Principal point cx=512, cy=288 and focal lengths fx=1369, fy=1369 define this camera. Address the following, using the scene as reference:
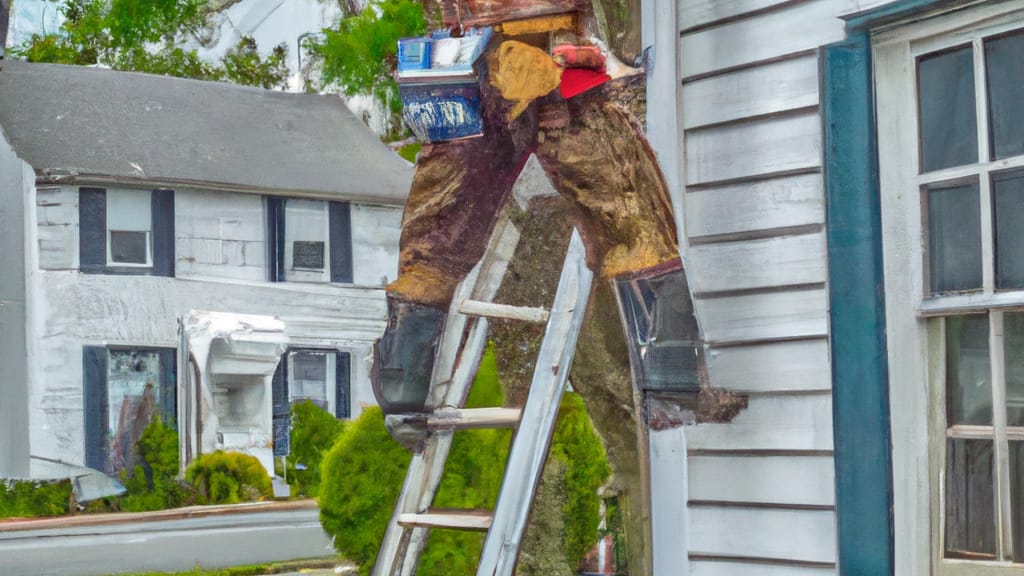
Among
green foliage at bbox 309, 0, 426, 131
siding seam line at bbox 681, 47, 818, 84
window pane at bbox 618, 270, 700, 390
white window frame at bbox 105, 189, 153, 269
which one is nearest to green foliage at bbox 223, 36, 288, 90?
green foliage at bbox 309, 0, 426, 131

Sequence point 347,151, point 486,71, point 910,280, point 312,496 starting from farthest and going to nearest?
point 347,151 → point 312,496 → point 486,71 → point 910,280

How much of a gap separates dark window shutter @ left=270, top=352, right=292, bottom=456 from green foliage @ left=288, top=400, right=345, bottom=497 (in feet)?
0.20

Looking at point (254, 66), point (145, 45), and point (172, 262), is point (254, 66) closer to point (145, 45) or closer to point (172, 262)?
point (145, 45)

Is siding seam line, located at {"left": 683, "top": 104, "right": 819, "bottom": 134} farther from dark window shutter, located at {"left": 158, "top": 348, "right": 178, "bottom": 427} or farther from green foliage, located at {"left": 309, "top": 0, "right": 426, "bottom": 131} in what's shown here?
green foliage, located at {"left": 309, "top": 0, "right": 426, "bottom": 131}

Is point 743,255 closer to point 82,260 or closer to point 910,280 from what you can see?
point 910,280

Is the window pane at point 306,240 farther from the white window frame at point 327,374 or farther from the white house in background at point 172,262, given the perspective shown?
the white window frame at point 327,374

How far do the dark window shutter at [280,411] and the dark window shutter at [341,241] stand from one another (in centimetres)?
132

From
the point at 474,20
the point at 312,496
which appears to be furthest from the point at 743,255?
the point at 312,496

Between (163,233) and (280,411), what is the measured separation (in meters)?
2.13

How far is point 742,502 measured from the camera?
378 cm

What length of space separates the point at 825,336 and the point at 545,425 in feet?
2.61

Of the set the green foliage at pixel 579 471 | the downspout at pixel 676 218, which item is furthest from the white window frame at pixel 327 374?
the downspout at pixel 676 218

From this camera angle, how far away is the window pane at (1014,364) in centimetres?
316

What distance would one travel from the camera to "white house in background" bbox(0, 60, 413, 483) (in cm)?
1286
